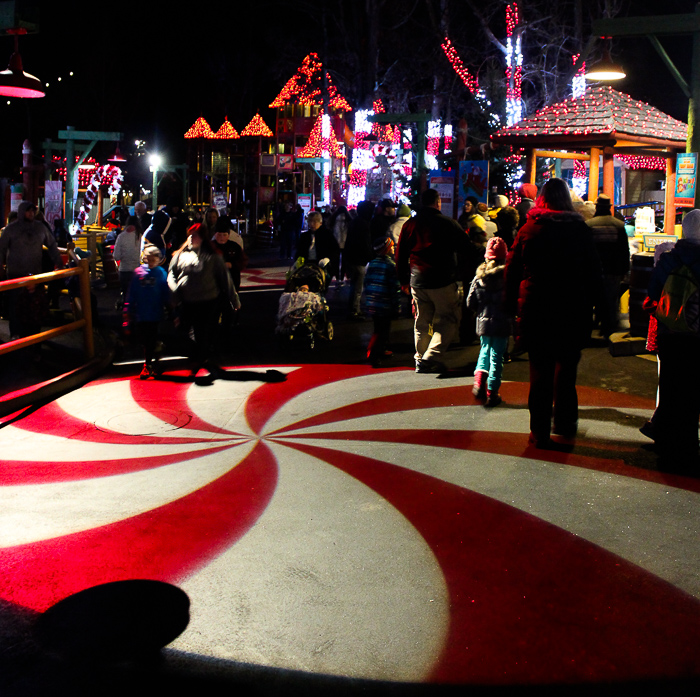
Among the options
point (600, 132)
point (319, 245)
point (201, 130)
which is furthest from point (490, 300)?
point (201, 130)

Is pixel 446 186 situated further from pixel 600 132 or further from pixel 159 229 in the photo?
pixel 159 229

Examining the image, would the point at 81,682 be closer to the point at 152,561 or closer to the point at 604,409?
the point at 152,561

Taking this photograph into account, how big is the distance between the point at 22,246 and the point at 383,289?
4.74 m

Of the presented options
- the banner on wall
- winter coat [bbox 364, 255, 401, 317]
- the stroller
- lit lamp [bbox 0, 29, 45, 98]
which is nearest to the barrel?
winter coat [bbox 364, 255, 401, 317]

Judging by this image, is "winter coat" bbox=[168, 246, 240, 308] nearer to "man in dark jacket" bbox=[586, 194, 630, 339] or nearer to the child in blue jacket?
the child in blue jacket

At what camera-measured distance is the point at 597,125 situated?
14055 millimetres

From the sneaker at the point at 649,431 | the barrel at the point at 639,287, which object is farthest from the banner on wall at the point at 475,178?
the sneaker at the point at 649,431

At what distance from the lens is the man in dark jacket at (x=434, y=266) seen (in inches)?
367

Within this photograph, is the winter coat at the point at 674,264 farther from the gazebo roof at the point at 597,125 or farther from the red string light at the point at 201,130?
the red string light at the point at 201,130

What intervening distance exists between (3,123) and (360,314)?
103 ft

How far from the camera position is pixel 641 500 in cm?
563

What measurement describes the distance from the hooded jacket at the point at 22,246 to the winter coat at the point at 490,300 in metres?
5.85

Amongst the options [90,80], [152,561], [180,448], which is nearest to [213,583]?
[152,561]

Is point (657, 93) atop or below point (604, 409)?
atop
